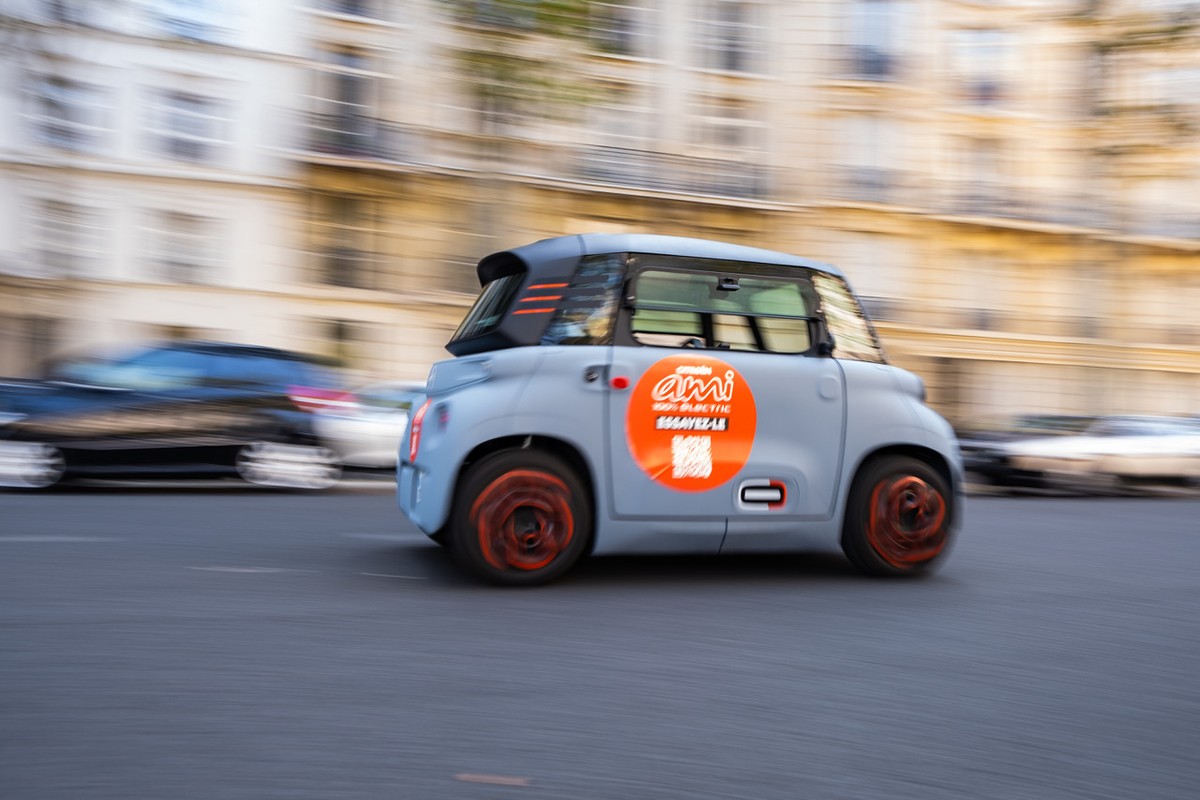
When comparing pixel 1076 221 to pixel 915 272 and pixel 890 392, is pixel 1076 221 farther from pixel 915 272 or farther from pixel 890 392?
pixel 890 392

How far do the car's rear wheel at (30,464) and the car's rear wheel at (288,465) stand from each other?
5.08 ft

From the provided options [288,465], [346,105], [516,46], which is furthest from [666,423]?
[346,105]

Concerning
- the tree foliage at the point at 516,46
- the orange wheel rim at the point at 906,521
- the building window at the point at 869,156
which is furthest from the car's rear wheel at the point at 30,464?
the building window at the point at 869,156

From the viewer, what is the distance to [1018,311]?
113ft

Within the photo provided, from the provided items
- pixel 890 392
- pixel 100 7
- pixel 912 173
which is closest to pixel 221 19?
pixel 100 7

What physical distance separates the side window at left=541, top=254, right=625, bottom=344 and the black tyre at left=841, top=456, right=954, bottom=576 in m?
1.66

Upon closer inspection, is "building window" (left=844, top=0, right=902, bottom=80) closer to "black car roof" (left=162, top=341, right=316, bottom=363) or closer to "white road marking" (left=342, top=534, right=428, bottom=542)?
"black car roof" (left=162, top=341, right=316, bottom=363)

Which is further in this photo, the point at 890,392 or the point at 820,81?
the point at 820,81

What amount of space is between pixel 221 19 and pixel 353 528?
2380 cm

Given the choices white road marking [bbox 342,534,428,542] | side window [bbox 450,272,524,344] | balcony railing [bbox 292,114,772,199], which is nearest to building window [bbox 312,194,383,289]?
balcony railing [bbox 292,114,772,199]

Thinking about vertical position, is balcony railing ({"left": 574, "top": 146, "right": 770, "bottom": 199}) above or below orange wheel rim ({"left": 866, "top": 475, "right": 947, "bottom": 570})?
above

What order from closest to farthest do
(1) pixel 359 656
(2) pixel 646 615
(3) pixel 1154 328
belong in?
(1) pixel 359 656 → (2) pixel 646 615 → (3) pixel 1154 328

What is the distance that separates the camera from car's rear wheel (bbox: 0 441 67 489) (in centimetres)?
1052

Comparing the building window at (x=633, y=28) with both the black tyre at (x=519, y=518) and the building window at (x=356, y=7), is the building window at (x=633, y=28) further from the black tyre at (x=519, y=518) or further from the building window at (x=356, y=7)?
the black tyre at (x=519, y=518)
